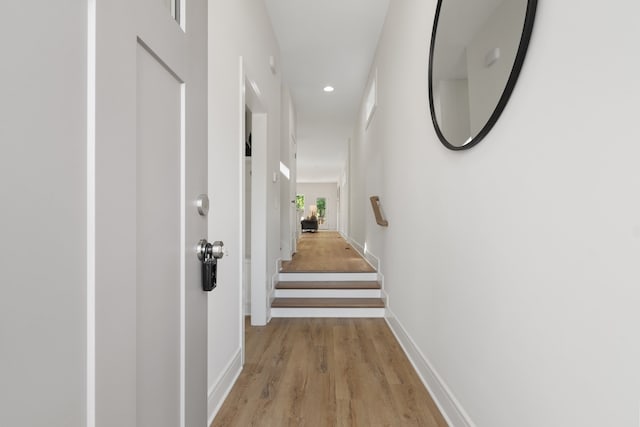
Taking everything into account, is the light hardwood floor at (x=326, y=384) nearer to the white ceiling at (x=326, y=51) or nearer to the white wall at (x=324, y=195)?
the white ceiling at (x=326, y=51)

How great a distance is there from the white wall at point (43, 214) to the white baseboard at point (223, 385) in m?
1.43

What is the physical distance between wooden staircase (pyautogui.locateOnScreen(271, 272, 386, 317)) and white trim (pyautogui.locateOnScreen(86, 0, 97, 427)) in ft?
9.92

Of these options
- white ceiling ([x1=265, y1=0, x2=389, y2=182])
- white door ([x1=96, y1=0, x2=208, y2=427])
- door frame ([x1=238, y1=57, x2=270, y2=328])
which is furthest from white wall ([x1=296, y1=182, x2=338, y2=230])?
white door ([x1=96, y1=0, x2=208, y2=427])

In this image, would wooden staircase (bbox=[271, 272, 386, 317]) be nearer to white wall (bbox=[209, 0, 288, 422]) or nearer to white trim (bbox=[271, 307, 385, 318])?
white trim (bbox=[271, 307, 385, 318])

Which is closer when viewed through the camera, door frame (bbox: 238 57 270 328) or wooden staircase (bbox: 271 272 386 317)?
door frame (bbox: 238 57 270 328)

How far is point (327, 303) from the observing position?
3541 mm

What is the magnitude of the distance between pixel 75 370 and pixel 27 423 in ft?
0.28

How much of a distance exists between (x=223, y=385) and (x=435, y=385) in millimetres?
1169

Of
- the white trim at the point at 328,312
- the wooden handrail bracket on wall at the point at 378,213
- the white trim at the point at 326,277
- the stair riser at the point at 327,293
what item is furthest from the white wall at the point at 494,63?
the white trim at the point at 326,277

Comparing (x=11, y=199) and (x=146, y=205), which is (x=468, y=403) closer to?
(x=146, y=205)

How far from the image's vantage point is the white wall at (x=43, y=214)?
379mm

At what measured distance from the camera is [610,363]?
0.78 meters

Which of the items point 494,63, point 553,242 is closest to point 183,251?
point 553,242

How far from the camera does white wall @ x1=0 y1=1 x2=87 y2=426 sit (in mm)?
379
